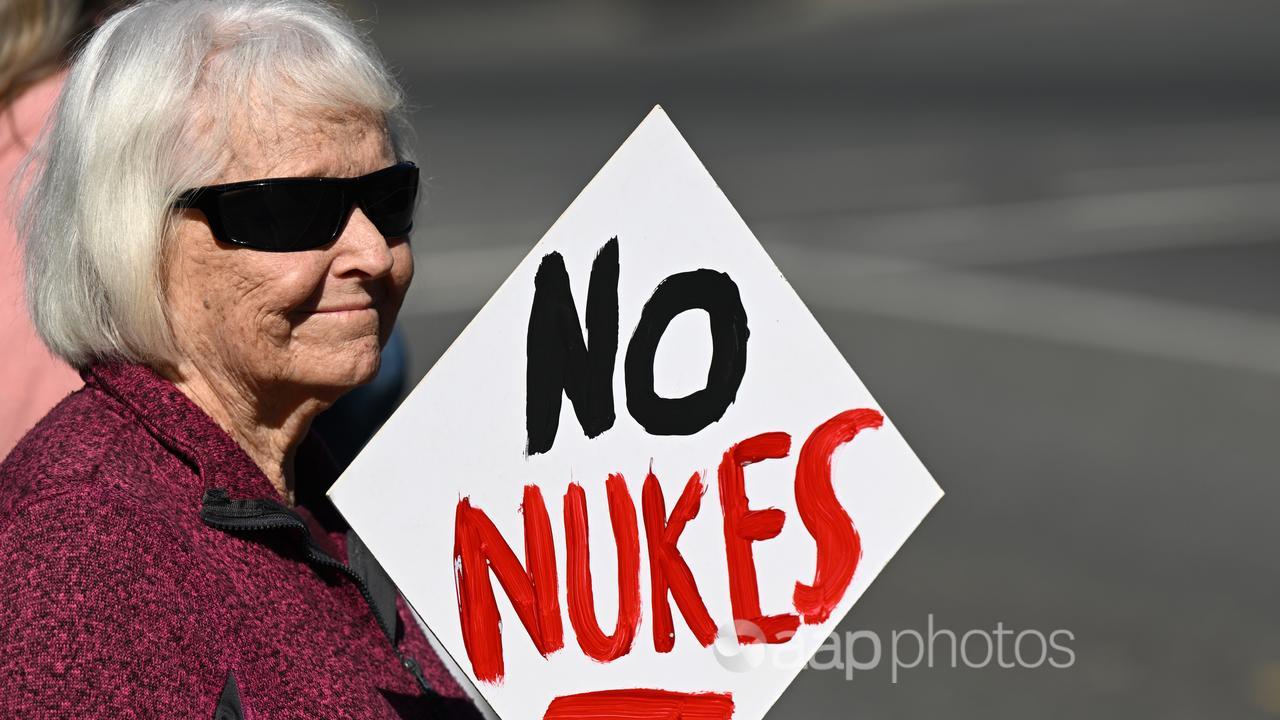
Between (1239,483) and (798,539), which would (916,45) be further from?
(798,539)

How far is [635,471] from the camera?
1972mm

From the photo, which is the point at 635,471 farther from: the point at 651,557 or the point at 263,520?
the point at 263,520

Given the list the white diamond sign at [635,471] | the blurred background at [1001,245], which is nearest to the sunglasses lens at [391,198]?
the white diamond sign at [635,471]

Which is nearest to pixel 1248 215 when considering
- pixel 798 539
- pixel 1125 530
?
pixel 1125 530

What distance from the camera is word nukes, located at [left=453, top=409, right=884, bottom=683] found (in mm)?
1948

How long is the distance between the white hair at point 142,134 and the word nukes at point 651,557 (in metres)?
0.55

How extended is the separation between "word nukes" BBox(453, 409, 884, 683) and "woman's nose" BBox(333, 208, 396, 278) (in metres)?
0.37

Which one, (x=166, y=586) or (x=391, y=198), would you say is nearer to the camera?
(x=166, y=586)

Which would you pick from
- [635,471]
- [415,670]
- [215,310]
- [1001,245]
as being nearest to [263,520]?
[215,310]

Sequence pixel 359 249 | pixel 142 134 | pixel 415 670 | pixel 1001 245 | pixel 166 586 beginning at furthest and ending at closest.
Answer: pixel 1001 245 < pixel 415 670 < pixel 359 249 < pixel 142 134 < pixel 166 586

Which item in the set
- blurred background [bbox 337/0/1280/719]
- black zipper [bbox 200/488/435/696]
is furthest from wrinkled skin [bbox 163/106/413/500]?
blurred background [bbox 337/0/1280/719]

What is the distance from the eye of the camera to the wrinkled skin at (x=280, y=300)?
198cm

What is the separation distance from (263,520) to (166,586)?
25 cm

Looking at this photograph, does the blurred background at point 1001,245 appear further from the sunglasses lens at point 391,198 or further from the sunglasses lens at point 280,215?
the sunglasses lens at point 280,215
